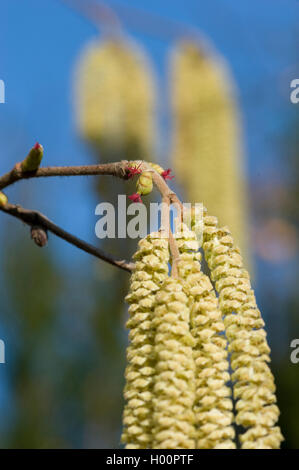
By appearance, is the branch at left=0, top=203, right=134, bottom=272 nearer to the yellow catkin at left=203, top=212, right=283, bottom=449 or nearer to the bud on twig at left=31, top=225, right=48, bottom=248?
the bud on twig at left=31, top=225, right=48, bottom=248

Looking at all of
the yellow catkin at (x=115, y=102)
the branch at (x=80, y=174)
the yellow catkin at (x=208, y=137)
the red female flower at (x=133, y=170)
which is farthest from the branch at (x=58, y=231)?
the yellow catkin at (x=115, y=102)

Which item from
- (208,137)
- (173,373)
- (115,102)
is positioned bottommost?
(173,373)

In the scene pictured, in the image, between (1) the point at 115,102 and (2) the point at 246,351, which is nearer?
(2) the point at 246,351

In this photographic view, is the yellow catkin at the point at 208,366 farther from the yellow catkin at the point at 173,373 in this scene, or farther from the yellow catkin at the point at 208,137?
the yellow catkin at the point at 208,137

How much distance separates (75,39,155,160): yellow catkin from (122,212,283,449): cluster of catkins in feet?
7.77

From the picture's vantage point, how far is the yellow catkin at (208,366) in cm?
74

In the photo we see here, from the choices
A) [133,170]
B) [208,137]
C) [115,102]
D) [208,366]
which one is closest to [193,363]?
[208,366]

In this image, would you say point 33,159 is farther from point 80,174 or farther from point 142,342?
point 142,342

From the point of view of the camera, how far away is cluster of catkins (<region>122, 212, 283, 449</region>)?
739mm

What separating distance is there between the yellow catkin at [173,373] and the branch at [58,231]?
14 cm

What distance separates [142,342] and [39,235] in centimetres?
29

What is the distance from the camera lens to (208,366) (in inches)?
30.0
